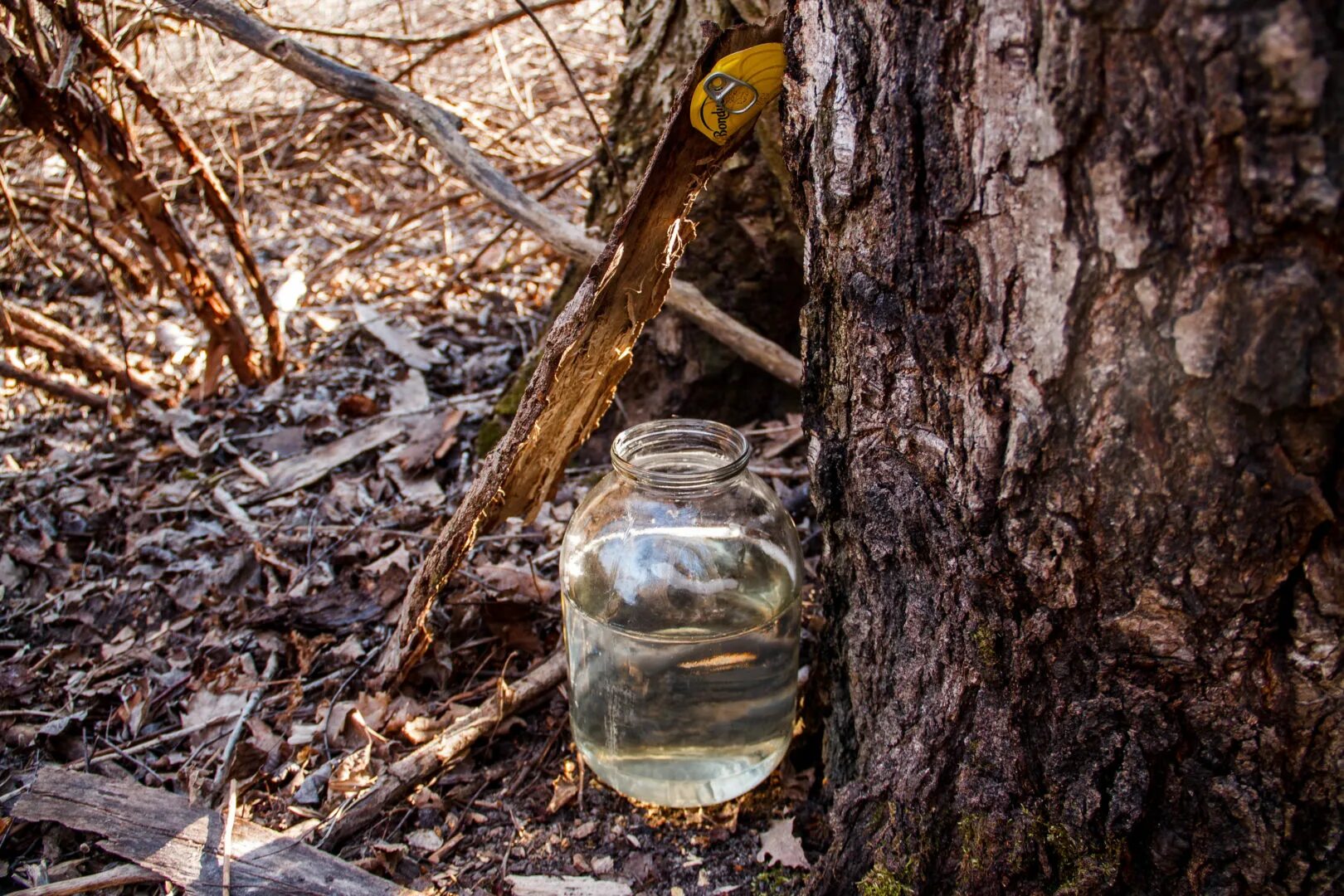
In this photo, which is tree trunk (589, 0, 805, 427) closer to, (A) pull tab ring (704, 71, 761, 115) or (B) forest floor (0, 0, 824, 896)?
(B) forest floor (0, 0, 824, 896)

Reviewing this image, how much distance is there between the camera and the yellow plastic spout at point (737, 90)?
1677 mm

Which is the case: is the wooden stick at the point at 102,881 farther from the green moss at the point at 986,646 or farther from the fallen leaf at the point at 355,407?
the fallen leaf at the point at 355,407

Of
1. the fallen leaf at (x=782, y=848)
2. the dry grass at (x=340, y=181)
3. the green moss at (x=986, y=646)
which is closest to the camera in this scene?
the green moss at (x=986, y=646)

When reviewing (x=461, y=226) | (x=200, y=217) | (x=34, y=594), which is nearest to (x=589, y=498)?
(x=34, y=594)

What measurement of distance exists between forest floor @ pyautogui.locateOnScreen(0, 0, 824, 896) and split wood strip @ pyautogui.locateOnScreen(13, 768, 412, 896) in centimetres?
6

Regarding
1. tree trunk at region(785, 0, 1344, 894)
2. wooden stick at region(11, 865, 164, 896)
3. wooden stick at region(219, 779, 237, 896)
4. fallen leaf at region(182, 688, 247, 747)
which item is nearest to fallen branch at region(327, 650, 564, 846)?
wooden stick at region(219, 779, 237, 896)

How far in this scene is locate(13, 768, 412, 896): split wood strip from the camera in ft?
6.61

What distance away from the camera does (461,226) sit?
5223mm

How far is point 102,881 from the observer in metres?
2.02

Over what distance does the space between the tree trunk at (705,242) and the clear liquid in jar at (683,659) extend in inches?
46.5

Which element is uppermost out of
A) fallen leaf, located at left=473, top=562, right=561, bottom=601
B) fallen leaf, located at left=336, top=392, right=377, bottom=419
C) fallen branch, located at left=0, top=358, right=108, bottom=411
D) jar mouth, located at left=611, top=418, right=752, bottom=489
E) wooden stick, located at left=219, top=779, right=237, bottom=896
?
jar mouth, located at left=611, top=418, right=752, bottom=489

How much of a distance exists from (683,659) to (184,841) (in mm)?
1126

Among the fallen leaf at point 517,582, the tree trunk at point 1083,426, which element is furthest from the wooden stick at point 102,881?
the tree trunk at point 1083,426

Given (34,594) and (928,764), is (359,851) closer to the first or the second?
(928,764)
